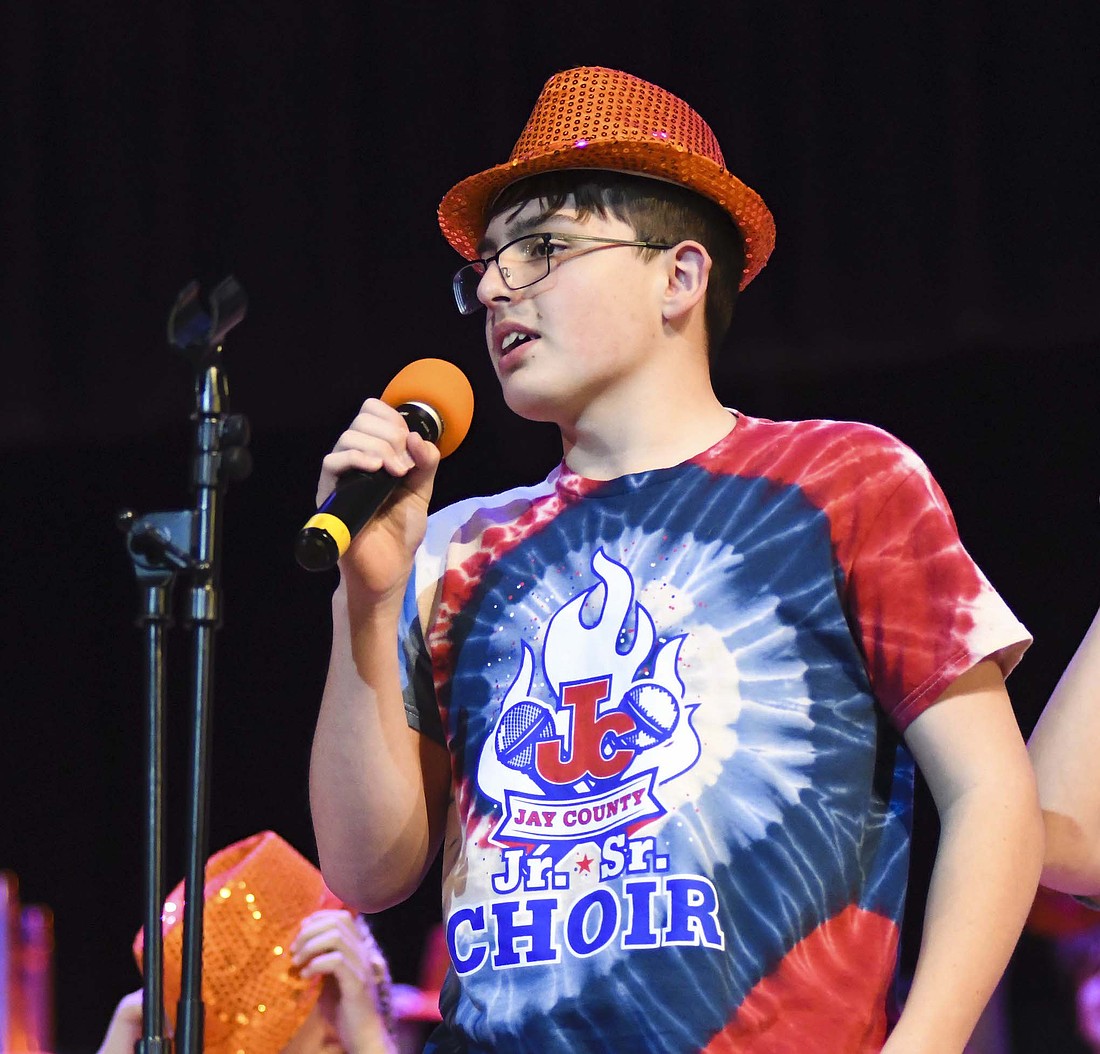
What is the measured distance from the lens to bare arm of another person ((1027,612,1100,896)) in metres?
1.79

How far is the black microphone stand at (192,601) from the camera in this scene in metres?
1.35

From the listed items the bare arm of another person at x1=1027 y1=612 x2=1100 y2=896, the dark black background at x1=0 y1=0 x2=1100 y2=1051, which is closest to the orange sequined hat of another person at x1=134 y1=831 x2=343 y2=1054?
the bare arm of another person at x1=1027 y1=612 x2=1100 y2=896

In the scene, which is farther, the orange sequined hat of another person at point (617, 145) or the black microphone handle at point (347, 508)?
the orange sequined hat of another person at point (617, 145)

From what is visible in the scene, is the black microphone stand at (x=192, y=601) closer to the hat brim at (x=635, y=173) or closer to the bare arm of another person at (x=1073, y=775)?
the hat brim at (x=635, y=173)

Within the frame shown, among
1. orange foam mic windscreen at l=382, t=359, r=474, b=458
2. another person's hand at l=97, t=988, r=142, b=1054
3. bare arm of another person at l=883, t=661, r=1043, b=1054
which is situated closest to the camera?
bare arm of another person at l=883, t=661, r=1043, b=1054

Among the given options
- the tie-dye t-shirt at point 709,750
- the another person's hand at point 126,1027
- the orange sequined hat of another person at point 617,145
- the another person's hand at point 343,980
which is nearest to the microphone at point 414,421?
the tie-dye t-shirt at point 709,750

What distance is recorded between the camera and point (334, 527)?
1.43m

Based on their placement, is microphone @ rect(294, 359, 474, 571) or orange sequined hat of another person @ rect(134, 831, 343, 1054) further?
orange sequined hat of another person @ rect(134, 831, 343, 1054)

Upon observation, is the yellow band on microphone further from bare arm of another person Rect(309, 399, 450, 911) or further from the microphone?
bare arm of another person Rect(309, 399, 450, 911)

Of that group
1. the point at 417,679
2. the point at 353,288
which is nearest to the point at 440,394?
the point at 417,679

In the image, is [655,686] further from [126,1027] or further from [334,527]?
[126,1027]

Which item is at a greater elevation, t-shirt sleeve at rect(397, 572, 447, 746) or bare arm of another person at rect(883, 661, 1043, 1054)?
t-shirt sleeve at rect(397, 572, 447, 746)

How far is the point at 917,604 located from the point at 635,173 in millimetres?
651

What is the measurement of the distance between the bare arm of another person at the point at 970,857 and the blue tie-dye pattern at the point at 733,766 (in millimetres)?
76
